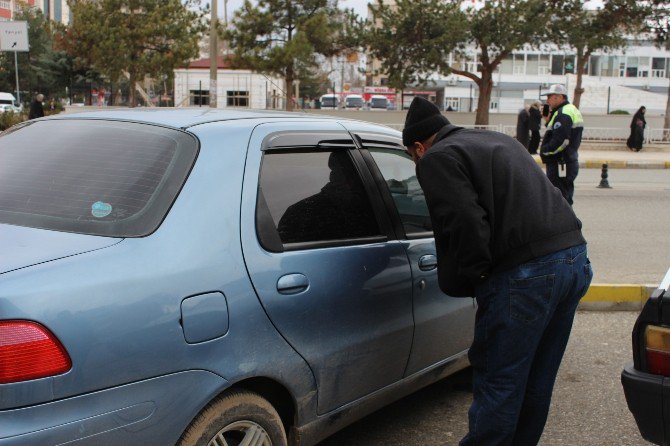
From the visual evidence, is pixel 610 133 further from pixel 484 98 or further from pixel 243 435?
pixel 243 435

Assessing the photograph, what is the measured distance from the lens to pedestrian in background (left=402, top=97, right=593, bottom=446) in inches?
108

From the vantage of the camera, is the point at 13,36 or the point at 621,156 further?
the point at 621,156

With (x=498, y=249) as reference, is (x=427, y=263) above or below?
below

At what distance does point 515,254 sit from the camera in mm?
2822

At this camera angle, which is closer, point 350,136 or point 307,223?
point 307,223

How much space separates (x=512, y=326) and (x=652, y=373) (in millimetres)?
590

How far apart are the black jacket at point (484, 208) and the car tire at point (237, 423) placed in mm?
909

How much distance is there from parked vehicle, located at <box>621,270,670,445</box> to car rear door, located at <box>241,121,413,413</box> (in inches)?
40.0

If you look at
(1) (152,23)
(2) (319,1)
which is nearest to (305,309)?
(2) (319,1)

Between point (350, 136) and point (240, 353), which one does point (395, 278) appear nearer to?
point (350, 136)

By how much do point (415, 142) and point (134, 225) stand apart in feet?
4.13

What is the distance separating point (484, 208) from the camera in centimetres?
279

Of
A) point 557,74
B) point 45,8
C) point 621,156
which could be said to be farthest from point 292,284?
point 45,8

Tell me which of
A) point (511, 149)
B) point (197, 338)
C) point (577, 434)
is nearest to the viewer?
point (197, 338)
